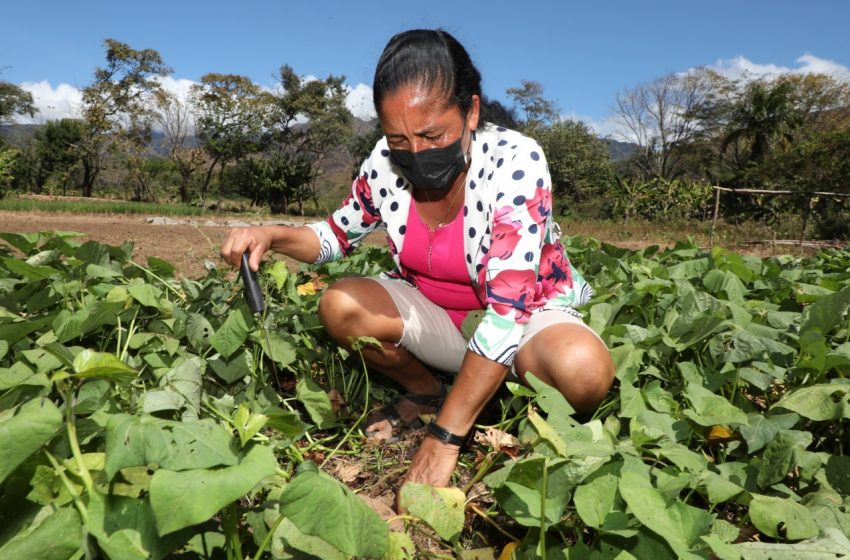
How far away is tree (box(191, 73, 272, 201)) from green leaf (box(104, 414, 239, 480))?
27868 mm

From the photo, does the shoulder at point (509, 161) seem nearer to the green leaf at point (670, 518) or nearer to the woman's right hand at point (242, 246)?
the woman's right hand at point (242, 246)

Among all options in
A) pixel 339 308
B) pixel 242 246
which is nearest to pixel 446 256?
pixel 339 308

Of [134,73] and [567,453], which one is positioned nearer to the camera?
[567,453]

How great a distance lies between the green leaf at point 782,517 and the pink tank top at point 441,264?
97 centimetres

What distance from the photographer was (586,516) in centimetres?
98

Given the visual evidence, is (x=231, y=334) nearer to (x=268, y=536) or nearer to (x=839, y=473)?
(x=268, y=536)

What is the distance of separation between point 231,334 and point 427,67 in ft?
2.87

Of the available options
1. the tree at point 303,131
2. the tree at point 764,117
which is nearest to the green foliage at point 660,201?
the tree at point 764,117

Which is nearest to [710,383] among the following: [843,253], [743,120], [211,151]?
[843,253]

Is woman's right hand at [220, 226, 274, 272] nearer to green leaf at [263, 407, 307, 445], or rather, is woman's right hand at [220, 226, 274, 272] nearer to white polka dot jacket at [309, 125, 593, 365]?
white polka dot jacket at [309, 125, 593, 365]

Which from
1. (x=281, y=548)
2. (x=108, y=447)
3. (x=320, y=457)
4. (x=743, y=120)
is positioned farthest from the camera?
(x=743, y=120)

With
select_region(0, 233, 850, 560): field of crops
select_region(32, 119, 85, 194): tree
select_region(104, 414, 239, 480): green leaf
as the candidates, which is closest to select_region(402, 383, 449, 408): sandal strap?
select_region(0, 233, 850, 560): field of crops

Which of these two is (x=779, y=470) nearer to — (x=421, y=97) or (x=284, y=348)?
(x=421, y=97)

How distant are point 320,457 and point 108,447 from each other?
96 centimetres
